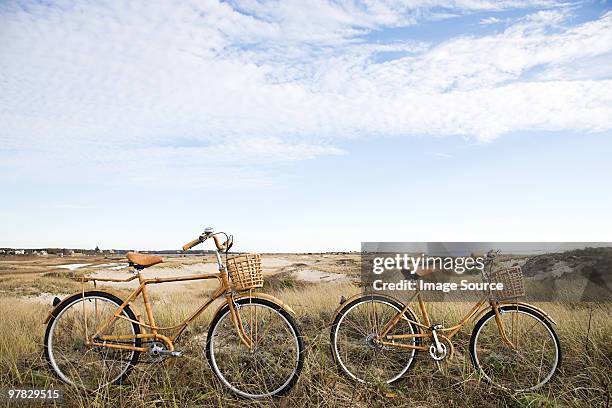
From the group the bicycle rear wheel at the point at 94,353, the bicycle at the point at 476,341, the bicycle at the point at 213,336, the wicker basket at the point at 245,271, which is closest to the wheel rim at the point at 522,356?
the bicycle at the point at 476,341

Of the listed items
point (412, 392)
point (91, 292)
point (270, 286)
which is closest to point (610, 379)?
point (412, 392)

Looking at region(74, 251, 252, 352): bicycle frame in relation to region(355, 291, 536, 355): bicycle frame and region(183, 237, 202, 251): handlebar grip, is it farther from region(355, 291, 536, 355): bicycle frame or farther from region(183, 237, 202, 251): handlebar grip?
region(355, 291, 536, 355): bicycle frame

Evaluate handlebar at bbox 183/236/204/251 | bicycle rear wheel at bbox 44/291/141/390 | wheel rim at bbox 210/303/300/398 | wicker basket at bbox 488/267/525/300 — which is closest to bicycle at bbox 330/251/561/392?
wicker basket at bbox 488/267/525/300

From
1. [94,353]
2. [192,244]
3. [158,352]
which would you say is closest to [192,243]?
[192,244]

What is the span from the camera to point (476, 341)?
475 cm

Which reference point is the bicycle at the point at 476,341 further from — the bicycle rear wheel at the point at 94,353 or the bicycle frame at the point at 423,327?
the bicycle rear wheel at the point at 94,353

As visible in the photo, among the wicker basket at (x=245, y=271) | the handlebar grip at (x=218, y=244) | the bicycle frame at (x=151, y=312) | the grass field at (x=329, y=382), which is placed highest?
the handlebar grip at (x=218, y=244)

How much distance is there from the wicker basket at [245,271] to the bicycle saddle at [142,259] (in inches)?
28.4

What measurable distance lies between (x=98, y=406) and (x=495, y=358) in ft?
12.7

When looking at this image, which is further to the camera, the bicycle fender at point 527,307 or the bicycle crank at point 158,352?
the bicycle fender at point 527,307

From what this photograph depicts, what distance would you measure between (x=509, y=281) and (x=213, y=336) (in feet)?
9.42

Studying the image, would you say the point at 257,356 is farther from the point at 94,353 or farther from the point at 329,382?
the point at 94,353

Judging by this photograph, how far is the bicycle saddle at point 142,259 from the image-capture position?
4.38 m

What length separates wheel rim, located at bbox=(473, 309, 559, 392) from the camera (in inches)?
185
